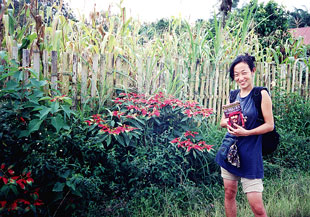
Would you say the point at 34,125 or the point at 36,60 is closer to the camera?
the point at 34,125

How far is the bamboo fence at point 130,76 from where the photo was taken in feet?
10.9

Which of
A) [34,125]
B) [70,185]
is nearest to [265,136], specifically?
[70,185]

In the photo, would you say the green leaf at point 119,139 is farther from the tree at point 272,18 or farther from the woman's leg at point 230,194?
the tree at point 272,18

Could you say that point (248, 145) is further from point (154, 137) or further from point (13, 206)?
point (13, 206)

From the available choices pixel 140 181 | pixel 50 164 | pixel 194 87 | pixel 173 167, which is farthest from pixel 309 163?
pixel 50 164

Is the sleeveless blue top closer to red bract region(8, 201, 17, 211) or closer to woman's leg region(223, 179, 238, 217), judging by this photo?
woman's leg region(223, 179, 238, 217)

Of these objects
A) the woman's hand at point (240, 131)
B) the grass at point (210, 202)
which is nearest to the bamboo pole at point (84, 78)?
the grass at point (210, 202)

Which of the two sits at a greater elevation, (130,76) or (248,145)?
(130,76)

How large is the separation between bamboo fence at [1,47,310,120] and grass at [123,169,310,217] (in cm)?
143

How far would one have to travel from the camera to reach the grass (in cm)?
288

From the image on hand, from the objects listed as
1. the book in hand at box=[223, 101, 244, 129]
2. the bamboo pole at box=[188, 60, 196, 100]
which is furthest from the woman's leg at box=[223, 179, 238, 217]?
the bamboo pole at box=[188, 60, 196, 100]

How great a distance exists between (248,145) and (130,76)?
2251 millimetres

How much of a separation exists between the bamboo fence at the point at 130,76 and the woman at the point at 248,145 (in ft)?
5.53

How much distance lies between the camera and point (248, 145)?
7.30ft
